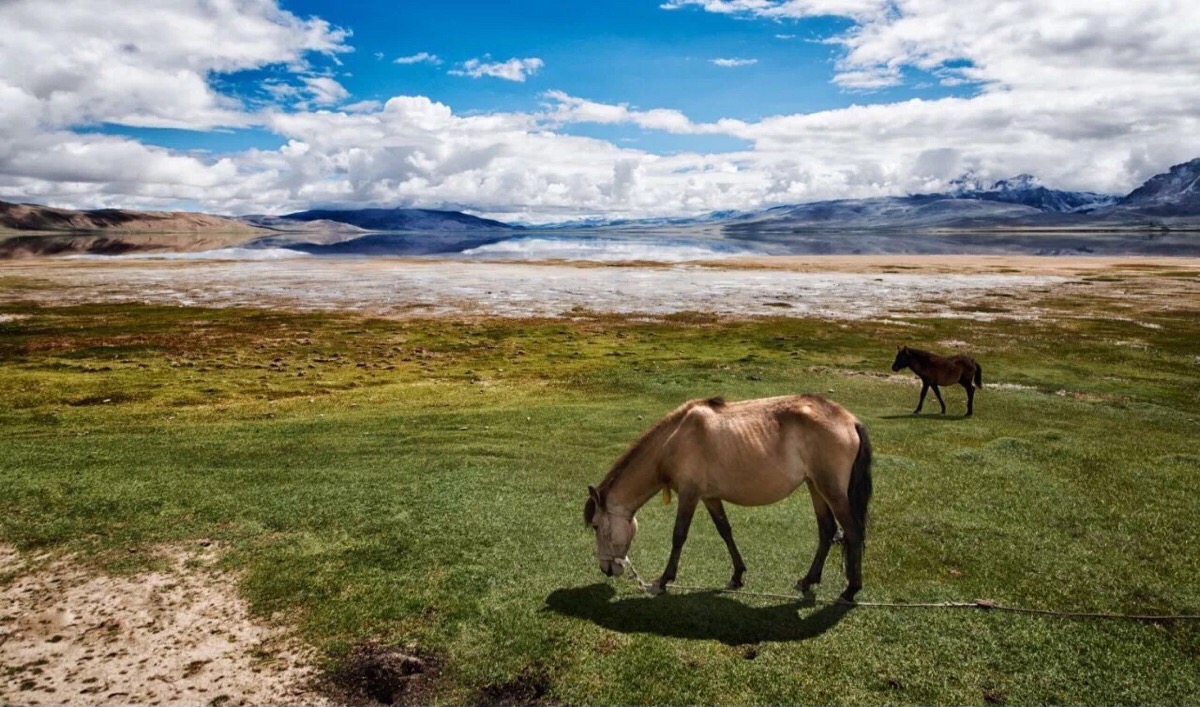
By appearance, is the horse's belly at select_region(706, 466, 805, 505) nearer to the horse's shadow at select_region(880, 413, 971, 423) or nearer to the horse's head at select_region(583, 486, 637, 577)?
the horse's head at select_region(583, 486, 637, 577)

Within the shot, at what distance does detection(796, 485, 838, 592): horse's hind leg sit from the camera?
1013 cm

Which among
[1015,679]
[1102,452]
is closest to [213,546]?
[1015,679]

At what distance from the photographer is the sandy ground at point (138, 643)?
26.1 feet

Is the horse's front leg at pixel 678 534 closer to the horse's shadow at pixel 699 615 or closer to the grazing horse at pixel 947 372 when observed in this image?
the horse's shadow at pixel 699 615

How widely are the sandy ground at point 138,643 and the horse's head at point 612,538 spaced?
4.16 metres

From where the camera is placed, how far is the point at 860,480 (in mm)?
9812

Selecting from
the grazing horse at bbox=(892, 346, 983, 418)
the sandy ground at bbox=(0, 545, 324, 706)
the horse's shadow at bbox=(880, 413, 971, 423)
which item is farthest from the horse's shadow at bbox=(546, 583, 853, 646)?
the grazing horse at bbox=(892, 346, 983, 418)

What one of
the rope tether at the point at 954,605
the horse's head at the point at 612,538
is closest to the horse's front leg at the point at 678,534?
the rope tether at the point at 954,605

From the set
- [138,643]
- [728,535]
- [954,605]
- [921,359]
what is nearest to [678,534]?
[728,535]

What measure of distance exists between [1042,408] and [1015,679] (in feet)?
58.3

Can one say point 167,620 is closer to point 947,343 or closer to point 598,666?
point 598,666

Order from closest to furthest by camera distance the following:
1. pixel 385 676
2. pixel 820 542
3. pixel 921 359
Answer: pixel 385 676, pixel 820 542, pixel 921 359

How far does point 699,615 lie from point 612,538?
5.42ft

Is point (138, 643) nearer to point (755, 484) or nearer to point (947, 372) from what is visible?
point (755, 484)
